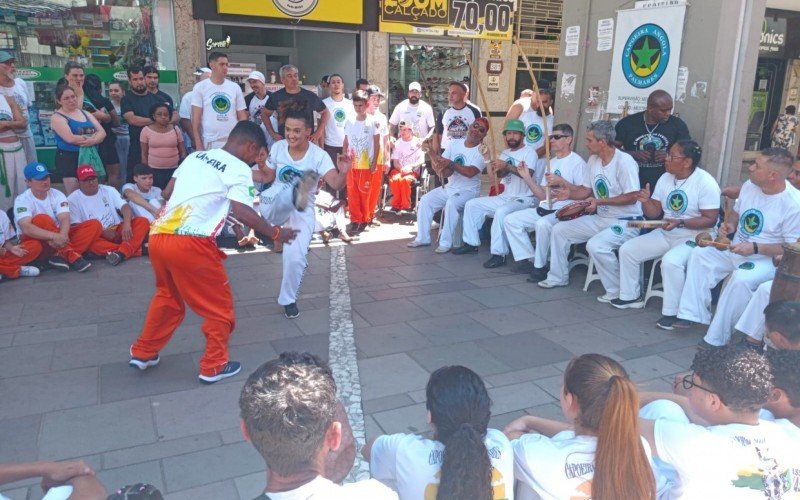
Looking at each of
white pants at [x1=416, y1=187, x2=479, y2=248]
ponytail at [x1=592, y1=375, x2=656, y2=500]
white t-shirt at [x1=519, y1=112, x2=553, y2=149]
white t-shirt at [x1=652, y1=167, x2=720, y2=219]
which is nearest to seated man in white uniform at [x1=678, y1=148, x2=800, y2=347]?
white t-shirt at [x1=652, y1=167, x2=720, y2=219]

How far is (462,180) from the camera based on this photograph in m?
7.37

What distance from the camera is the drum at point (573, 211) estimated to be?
19.4 ft

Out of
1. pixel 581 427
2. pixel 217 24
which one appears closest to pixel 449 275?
pixel 581 427

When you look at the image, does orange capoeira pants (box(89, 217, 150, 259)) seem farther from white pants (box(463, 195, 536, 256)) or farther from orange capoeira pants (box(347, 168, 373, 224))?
white pants (box(463, 195, 536, 256))

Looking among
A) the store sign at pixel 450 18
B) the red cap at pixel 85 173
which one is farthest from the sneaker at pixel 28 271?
the store sign at pixel 450 18

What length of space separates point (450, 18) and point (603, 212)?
6442mm

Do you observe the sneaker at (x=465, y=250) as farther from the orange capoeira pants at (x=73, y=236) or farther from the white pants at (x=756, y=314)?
the orange capoeira pants at (x=73, y=236)

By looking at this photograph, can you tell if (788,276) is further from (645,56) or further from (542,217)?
(645,56)

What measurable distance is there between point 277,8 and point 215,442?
25.5ft

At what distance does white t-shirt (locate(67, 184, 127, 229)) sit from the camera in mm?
6566

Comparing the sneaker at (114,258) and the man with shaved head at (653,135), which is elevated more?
the man with shaved head at (653,135)

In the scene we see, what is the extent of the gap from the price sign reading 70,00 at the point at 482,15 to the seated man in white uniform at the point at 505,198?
509cm

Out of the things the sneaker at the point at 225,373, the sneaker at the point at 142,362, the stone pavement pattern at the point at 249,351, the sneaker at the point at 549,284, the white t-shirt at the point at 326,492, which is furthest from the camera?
the sneaker at the point at 549,284

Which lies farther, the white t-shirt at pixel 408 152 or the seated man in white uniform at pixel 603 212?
the white t-shirt at pixel 408 152
